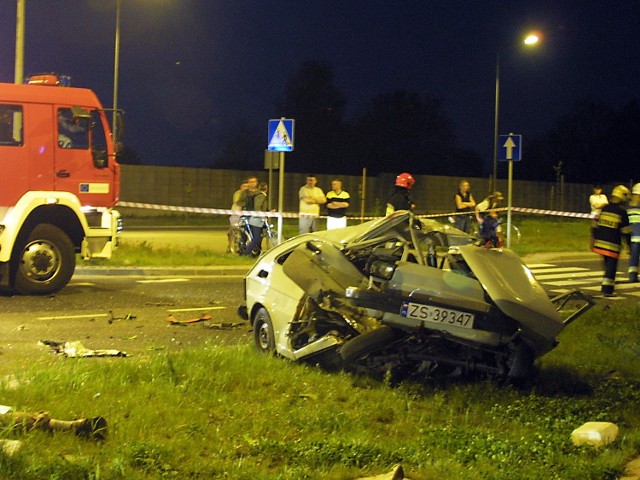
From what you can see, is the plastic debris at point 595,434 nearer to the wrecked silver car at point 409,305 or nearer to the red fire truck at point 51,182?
the wrecked silver car at point 409,305

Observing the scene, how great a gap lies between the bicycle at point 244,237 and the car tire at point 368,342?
40.5 feet

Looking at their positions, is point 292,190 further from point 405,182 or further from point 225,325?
point 225,325

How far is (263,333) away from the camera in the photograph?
8836 mm

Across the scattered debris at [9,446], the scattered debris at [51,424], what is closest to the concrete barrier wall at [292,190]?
the scattered debris at [51,424]

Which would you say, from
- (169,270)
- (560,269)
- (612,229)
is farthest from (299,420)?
(560,269)

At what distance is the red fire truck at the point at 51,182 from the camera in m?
13.6

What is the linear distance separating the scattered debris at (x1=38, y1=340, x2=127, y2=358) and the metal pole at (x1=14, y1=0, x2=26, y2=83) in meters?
9.27

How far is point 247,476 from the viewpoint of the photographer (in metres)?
5.16

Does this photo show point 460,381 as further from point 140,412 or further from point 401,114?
point 401,114

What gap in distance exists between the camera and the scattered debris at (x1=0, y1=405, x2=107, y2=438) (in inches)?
222

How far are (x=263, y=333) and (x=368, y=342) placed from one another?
1812 millimetres

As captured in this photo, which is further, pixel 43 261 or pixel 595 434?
pixel 43 261

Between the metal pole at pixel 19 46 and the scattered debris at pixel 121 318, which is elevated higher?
the metal pole at pixel 19 46

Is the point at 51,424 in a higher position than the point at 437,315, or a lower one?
lower
